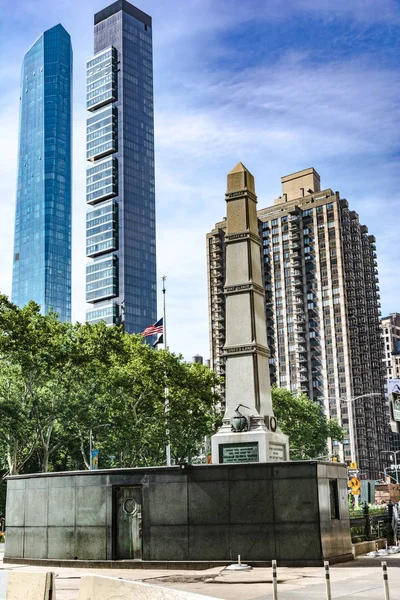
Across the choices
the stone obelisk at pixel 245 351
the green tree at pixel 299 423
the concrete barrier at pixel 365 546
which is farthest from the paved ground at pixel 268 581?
the green tree at pixel 299 423

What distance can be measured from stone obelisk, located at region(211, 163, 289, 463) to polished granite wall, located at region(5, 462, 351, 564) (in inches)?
114

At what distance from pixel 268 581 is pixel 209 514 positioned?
14.2 feet

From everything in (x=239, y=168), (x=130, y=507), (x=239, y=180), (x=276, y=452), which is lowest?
(x=130, y=507)

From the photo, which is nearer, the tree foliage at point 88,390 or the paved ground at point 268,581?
the paved ground at point 268,581

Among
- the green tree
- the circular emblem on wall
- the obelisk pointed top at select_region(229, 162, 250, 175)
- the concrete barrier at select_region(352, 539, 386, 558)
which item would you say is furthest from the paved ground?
the green tree

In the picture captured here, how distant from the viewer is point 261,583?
1758cm

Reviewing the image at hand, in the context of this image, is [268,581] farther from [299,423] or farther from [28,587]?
[299,423]

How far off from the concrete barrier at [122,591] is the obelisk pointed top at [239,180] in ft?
59.9

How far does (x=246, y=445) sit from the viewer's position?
81.6ft

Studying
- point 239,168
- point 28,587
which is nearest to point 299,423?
point 239,168

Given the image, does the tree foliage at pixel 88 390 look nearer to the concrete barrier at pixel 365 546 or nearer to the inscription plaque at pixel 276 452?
the inscription plaque at pixel 276 452

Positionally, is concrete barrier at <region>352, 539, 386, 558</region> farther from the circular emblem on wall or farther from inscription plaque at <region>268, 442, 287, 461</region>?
the circular emblem on wall

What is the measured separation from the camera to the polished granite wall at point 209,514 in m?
21.1

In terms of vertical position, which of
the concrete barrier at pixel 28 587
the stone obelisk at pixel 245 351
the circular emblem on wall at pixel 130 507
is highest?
the stone obelisk at pixel 245 351
